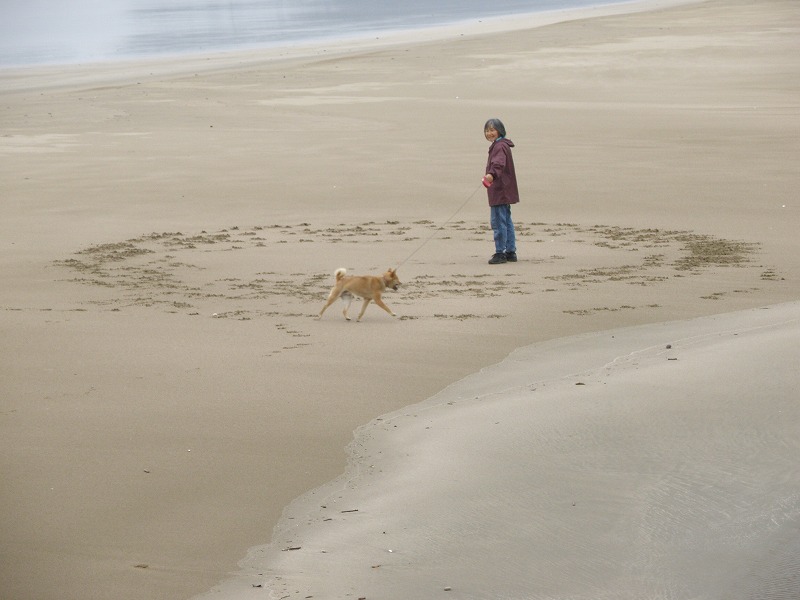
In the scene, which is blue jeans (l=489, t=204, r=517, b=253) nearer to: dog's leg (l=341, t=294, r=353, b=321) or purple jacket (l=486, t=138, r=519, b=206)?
purple jacket (l=486, t=138, r=519, b=206)

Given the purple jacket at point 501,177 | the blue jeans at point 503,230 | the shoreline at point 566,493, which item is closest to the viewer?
the shoreline at point 566,493

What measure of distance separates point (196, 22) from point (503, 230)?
5182 cm

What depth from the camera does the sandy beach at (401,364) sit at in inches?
205

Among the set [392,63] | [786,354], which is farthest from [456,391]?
[392,63]

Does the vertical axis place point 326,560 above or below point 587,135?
below

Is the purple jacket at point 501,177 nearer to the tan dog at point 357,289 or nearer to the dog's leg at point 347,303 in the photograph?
the tan dog at point 357,289

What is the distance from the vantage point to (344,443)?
264 inches

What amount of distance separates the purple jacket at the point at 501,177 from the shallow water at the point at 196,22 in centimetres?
2949

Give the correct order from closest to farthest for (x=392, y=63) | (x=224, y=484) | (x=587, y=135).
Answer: (x=224, y=484) → (x=587, y=135) → (x=392, y=63)

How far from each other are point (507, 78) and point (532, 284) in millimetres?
18746

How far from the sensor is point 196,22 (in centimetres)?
6078

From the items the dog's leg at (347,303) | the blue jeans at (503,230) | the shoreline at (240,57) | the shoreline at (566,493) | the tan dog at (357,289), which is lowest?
the shoreline at (566,493)

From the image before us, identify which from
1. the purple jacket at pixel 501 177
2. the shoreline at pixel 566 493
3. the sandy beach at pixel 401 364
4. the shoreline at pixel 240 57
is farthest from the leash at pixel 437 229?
the shoreline at pixel 240 57

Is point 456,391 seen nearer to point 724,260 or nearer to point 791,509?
point 791,509
